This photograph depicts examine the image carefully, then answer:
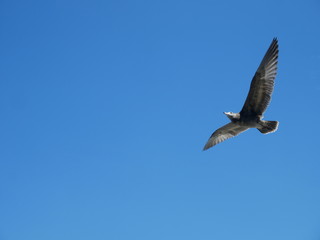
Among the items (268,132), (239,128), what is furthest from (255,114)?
(239,128)

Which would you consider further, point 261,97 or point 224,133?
point 224,133

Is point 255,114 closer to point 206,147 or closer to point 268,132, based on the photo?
point 268,132

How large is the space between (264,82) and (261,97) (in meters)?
0.51

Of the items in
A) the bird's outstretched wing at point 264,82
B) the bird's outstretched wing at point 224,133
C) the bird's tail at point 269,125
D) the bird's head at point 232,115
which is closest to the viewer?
the bird's outstretched wing at point 264,82

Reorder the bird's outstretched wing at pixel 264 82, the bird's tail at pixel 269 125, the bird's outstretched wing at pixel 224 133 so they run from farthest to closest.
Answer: the bird's outstretched wing at pixel 224 133 → the bird's tail at pixel 269 125 → the bird's outstretched wing at pixel 264 82

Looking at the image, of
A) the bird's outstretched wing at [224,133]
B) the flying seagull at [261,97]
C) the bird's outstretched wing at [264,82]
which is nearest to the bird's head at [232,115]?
the flying seagull at [261,97]

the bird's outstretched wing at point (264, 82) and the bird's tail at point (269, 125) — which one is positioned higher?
the bird's outstretched wing at point (264, 82)

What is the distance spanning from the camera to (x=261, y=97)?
12547mm

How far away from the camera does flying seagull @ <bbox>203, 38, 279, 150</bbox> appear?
12.4 meters

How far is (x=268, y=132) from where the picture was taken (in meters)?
13.0

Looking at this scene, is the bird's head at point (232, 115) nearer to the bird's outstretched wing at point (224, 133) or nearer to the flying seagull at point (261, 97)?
the flying seagull at point (261, 97)

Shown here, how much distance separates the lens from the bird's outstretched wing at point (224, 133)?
14.6 m

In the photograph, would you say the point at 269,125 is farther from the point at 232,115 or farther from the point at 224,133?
the point at 224,133

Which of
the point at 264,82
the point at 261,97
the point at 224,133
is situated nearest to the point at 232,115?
the point at 261,97
